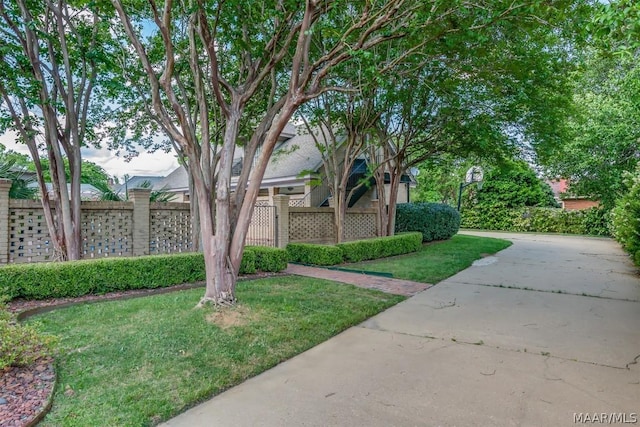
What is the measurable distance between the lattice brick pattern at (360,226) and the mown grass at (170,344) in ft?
22.8

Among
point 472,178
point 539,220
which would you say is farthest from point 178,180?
point 539,220

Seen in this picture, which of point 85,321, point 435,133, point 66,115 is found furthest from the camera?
Answer: point 435,133

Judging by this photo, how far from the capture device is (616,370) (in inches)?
137

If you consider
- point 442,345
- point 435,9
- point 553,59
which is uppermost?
point 553,59

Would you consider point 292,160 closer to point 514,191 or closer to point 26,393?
point 26,393

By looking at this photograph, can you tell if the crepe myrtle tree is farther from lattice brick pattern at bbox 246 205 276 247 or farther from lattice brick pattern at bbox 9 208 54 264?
lattice brick pattern at bbox 246 205 276 247

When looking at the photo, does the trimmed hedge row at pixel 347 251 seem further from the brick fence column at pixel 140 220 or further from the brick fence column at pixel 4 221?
the brick fence column at pixel 4 221

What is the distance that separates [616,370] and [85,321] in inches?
227

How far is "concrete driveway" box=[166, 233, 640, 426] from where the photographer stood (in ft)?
8.90

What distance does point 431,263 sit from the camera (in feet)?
32.5

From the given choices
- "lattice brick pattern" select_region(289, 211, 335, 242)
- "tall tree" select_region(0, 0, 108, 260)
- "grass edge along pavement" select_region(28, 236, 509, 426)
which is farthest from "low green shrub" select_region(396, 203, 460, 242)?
"tall tree" select_region(0, 0, 108, 260)

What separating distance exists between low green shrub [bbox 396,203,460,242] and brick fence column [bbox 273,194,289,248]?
6.40 m

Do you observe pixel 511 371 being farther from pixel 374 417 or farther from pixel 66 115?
pixel 66 115

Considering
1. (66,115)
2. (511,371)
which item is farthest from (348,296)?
(66,115)
